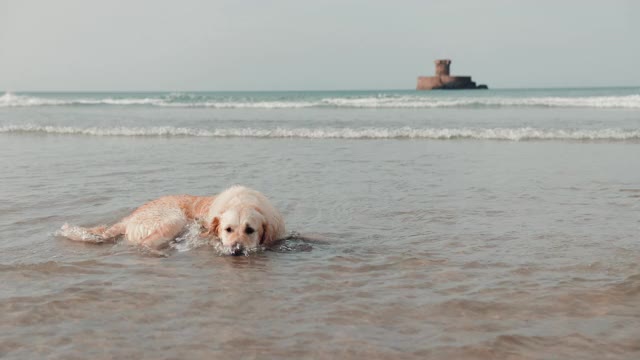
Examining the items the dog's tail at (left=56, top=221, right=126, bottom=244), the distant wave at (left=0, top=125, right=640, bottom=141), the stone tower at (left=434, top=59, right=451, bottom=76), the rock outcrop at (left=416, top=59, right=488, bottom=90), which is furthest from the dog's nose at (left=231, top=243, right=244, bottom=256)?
the stone tower at (left=434, top=59, right=451, bottom=76)

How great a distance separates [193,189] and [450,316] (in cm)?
674

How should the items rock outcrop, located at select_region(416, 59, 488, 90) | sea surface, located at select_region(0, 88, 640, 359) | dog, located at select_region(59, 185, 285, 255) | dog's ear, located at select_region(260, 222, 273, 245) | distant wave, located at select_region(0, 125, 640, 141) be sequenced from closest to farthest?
sea surface, located at select_region(0, 88, 640, 359)
dog, located at select_region(59, 185, 285, 255)
dog's ear, located at select_region(260, 222, 273, 245)
distant wave, located at select_region(0, 125, 640, 141)
rock outcrop, located at select_region(416, 59, 488, 90)

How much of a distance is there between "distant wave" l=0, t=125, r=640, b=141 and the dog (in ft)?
43.2

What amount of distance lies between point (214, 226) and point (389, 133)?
46.4 ft

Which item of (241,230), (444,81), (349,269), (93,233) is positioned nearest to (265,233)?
(241,230)

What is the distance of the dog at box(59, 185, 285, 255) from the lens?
20.9 ft

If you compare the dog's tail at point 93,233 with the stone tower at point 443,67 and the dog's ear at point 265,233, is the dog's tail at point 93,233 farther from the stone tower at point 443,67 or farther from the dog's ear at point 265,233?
the stone tower at point 443,67

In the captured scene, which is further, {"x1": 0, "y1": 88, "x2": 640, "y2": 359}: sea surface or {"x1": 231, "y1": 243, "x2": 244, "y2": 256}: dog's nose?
{"x1": 231, "y1": 243, "x2": 244, "y2": 256}: dog's nose

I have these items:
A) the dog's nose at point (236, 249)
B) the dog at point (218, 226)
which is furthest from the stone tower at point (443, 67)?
the dog's nose at point (236, 249)

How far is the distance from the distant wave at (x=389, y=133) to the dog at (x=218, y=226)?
1317cm

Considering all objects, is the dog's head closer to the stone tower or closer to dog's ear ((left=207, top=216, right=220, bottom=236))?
dog's ear ((left=207, top=216, right=220, bottom=236))

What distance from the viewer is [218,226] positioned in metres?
6.58

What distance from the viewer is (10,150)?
16375 millimetres

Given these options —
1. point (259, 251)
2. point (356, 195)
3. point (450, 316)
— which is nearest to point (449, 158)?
point (356, 195)
